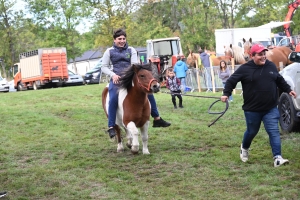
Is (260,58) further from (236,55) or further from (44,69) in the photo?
(44,69)

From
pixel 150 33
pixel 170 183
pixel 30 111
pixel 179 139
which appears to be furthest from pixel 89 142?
pixel 150 33

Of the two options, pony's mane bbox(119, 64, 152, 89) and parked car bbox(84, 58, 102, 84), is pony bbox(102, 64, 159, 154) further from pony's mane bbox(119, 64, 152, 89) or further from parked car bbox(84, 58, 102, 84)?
parked car bbox(84, 58, 102, 84)

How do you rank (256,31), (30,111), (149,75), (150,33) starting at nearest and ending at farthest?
(149,75), (30,111), (256,31), (150,33)

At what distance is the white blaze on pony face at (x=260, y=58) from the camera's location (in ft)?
24.9

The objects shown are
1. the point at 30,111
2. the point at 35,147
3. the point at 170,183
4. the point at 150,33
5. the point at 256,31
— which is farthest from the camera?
the point at 150,33

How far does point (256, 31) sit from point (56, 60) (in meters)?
14.7

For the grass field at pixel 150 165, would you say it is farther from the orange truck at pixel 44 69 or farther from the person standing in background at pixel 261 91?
the orange truck at pixel 44 69

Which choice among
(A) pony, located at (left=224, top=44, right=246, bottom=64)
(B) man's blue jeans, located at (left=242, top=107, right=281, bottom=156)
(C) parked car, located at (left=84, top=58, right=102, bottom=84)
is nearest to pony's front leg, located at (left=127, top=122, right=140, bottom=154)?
(B) man's blue jeans, located at (left=242, top=107, right=281, bottom=156)

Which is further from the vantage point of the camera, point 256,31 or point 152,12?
point 152,12

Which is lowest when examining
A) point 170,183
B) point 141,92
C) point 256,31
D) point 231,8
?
point 170,183

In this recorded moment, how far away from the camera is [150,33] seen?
4944cm

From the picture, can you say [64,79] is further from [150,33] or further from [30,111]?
[30,111]

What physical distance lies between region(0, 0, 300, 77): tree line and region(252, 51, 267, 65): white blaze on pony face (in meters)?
35.7

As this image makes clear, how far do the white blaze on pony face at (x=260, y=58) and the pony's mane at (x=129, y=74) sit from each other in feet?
6.24
